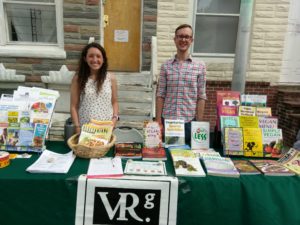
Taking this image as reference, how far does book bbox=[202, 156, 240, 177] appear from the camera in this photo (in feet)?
5.30

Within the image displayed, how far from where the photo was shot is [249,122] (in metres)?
1.95

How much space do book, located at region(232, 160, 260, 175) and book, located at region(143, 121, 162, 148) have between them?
1.83 feet

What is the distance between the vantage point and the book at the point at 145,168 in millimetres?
1605

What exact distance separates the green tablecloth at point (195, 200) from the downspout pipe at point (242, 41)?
1.44 m

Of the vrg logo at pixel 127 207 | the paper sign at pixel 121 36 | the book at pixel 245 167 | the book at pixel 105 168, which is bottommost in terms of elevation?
the vrg logo at pixel 127 207

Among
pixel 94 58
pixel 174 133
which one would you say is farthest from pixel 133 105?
pixel 174 133

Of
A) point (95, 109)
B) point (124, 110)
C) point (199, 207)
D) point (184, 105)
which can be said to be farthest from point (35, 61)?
point (199, 207)

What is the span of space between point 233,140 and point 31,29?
4.10 m

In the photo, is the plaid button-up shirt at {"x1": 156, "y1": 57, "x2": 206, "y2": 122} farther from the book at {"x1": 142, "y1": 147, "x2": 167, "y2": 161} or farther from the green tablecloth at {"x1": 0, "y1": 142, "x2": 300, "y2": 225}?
the green tablecloth at {"x1": 0, "y1": 142, "x2": 300, "y2": 225}

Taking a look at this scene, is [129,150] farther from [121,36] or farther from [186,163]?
[121,36]

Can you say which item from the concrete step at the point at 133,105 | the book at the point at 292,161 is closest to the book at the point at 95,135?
the book at the point at 292,161

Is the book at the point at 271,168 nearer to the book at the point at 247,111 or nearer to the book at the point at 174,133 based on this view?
the book at the point at 247,111

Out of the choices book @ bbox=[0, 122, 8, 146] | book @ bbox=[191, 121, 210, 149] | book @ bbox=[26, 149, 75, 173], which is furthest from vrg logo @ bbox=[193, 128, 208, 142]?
book @ bbox=[0, 122, 8, 146]

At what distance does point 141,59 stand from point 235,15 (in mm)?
1898
